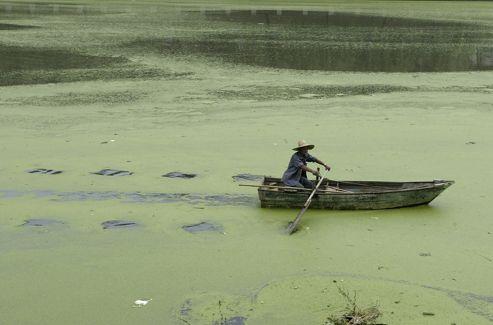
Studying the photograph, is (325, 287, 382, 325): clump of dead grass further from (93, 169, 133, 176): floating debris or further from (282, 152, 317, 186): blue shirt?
(93, 169, 133, 176): floating debris

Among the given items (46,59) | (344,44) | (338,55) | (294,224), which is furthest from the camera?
(344,44)

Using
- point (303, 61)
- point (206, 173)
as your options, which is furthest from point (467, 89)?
point (206, 173)

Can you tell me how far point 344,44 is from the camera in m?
29.3

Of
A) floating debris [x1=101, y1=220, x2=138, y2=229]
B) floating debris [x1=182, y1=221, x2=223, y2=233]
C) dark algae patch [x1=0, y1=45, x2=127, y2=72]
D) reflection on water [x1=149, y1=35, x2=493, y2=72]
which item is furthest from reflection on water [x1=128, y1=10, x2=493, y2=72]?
floating debris [x1=101, y1=220, x2=138, y2=229]

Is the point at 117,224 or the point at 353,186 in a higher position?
the point at 353,186

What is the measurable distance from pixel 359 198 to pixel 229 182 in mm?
2350

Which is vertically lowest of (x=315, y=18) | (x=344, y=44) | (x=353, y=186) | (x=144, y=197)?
(x=144, y=197)

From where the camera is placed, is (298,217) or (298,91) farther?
(298,91)

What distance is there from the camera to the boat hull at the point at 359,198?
10.1 meters

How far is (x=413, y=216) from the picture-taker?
1017 cm

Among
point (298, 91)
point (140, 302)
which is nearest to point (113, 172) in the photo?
point (140, 302)

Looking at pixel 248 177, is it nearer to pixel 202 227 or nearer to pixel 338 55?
pixel 202 227

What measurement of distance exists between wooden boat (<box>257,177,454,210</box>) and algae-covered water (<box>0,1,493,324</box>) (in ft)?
0.54

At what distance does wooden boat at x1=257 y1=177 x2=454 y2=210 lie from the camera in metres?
10.1
